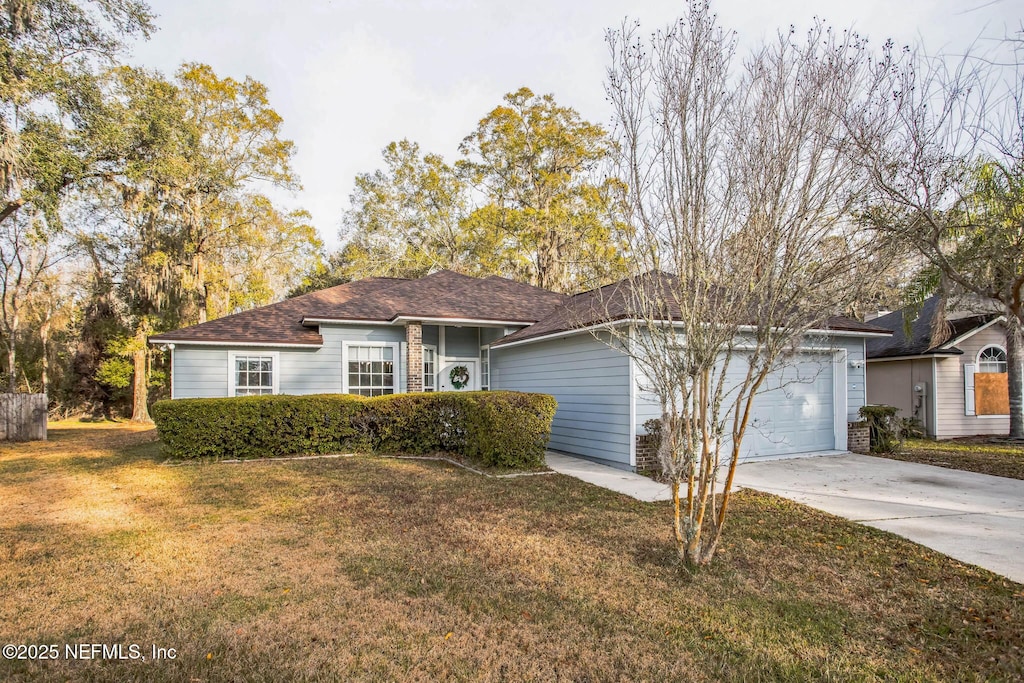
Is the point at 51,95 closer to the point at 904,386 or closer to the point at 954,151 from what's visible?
the point at 954,151

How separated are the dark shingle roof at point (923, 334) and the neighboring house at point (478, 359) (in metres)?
3.46

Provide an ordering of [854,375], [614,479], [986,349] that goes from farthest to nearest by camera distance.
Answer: [986,349], [854,375], [614,479]

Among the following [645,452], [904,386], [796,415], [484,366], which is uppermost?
[484,366]

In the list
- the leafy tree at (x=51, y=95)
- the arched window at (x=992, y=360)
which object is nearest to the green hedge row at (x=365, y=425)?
the leafy tree at (x=51, y=95)

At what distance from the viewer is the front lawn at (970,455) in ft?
27.9

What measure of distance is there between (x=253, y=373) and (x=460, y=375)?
4.72 metres

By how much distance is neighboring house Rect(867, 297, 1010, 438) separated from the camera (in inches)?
512

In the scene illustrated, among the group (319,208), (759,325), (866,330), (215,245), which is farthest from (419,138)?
(759,325)

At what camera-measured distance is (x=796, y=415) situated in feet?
31.9

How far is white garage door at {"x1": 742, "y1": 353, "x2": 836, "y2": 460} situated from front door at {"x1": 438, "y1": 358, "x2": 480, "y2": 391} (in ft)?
21.9

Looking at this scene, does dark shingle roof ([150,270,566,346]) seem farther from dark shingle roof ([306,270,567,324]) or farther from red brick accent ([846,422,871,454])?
red brick accent ([846,422,871,454])

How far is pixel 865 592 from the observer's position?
3.72 meters

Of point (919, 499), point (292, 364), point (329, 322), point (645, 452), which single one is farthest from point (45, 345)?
point (919, 499)

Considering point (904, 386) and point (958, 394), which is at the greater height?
point (904, 386)
